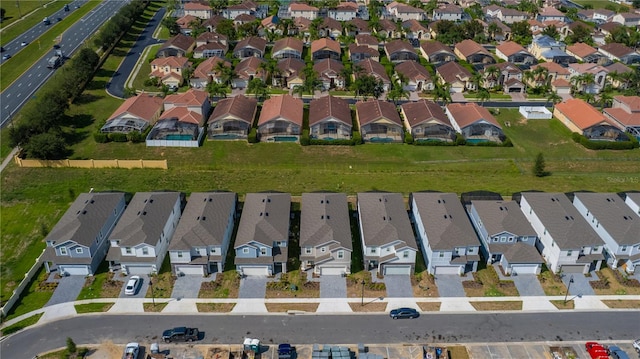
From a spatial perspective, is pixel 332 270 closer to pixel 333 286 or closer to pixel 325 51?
pixel 333 286

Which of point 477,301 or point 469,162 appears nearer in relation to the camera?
point 477,301

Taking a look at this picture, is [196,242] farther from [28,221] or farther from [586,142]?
[586,142]

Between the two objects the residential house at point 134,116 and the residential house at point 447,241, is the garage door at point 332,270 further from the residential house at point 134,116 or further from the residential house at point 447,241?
the residential house at point 134,116

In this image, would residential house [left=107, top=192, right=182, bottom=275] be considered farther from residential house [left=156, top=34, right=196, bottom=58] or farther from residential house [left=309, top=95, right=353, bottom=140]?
residential house [left=156, top=34, right=196, bottom=58]

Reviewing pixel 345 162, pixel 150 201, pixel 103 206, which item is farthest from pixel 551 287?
pixel 103 206

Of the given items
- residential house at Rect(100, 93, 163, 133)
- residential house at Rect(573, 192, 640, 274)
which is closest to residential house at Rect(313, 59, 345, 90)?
residential house at Rect(100, 93, 163, 133)
